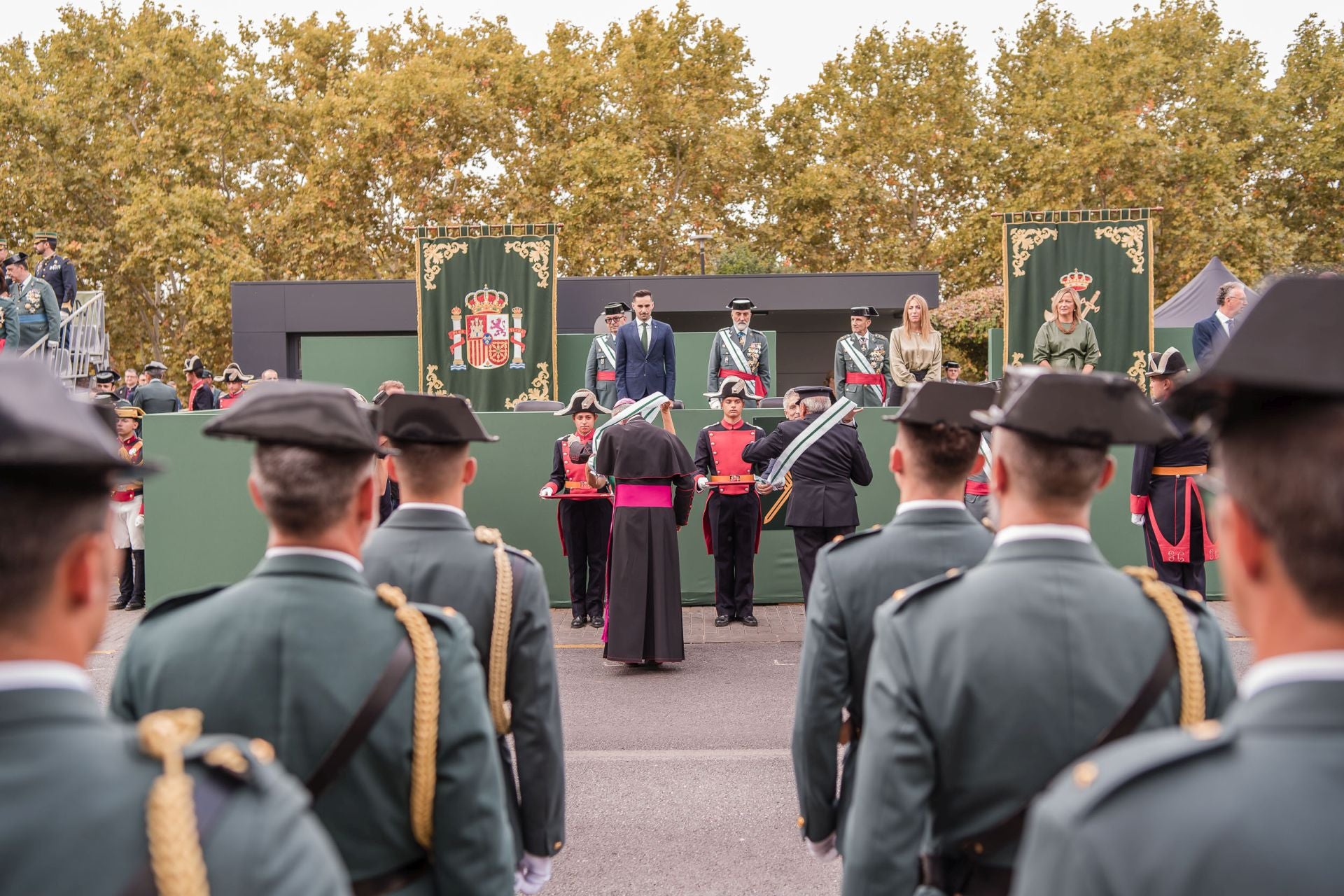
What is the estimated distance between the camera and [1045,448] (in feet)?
7.80

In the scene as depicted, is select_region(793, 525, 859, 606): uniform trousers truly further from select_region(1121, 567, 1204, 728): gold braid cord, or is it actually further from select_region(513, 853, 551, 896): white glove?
select_region(1121, 567, 1204, 728): gold braid cord

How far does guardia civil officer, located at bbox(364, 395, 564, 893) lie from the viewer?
3146 millimetres

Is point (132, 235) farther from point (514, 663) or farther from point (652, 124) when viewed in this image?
point (514, 663)

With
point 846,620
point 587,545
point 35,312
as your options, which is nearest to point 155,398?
point 35,312

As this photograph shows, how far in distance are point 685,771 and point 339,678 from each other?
171 inches

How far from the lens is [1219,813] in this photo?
120cm

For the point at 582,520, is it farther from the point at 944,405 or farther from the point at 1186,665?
the point at 1186,665

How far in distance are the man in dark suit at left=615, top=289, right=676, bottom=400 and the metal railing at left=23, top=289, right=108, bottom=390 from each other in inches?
292

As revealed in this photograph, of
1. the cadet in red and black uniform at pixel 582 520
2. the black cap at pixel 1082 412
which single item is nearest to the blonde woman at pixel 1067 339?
the cadet in red and black uniform at pixel 582 520

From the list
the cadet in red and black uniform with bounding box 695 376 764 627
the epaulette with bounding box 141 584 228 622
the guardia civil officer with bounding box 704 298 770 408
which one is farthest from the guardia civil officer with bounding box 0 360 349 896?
Answer: the guardia civil officer with bounding box 704 298 770 408

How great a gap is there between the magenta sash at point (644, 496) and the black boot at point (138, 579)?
17.6ft

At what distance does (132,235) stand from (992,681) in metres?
41.4

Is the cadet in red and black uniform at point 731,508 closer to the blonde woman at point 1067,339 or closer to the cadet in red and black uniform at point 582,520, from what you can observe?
the cadet in red and black uniform at point 582,520

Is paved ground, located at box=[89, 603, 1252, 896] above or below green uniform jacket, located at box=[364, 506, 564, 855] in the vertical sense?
A: below
